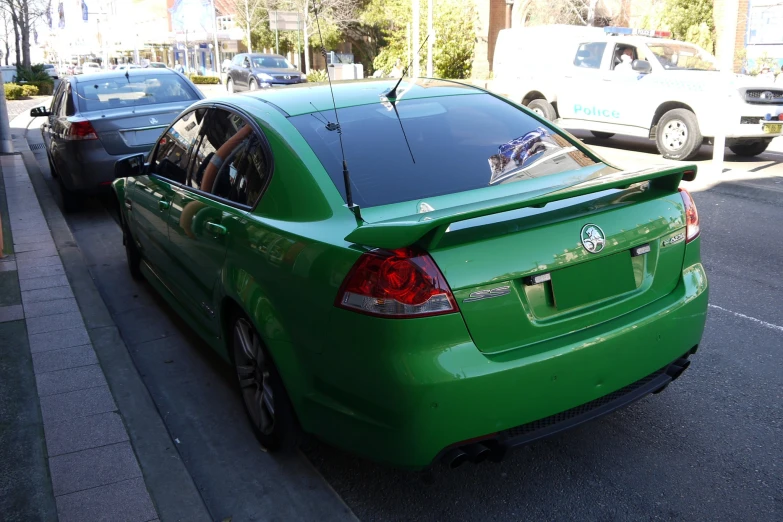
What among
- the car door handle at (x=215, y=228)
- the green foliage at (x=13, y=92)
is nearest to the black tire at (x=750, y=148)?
the car door handle at (x=215, y=228)

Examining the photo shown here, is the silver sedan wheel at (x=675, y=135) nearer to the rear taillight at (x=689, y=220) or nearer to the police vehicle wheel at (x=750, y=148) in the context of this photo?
the police vehicle wheel at (x=750, y=148)

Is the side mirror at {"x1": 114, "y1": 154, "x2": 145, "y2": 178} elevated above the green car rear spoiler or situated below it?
below

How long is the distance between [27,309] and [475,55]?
28.6m

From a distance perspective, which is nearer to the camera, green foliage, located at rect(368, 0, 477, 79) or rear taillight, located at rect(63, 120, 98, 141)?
A: rear taillight, located at rect(63, 120, 98, 141)

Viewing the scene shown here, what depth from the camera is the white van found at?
11.4 meters

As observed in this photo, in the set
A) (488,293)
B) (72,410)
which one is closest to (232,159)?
(72,410)

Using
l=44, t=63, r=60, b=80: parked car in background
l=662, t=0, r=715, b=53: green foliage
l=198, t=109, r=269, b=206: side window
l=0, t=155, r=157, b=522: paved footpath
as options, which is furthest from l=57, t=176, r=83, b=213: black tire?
l=44, t=63, r=60, b=80: parked car in background

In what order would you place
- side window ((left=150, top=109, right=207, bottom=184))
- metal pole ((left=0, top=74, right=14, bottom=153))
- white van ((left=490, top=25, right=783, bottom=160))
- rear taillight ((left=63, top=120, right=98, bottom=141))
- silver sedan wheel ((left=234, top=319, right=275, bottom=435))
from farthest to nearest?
metal pole ((left=0, top=74, right=14, bottom=153)) → white van ((left=490, top=25, right=783, bottom=160)) → rear taillight ((left=63, top=120, right=98, bottom=141)) → side window ((left=150, top=109, right=207, bottom=184)) → silver sedan wheel ((left=234, top=319, right=275, bottom=435))

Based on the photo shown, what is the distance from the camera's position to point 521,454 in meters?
3.58

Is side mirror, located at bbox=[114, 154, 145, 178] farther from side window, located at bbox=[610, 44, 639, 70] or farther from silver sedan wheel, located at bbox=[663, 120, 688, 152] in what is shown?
side window, located at bbox=[610, 44, 639, 70]

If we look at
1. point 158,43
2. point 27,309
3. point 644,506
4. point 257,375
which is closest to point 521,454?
point 644,506

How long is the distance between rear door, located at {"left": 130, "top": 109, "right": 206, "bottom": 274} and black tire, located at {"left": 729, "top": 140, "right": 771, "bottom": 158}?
10352 mm

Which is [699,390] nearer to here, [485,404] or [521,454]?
[521,454]

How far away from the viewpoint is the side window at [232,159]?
360 cm
